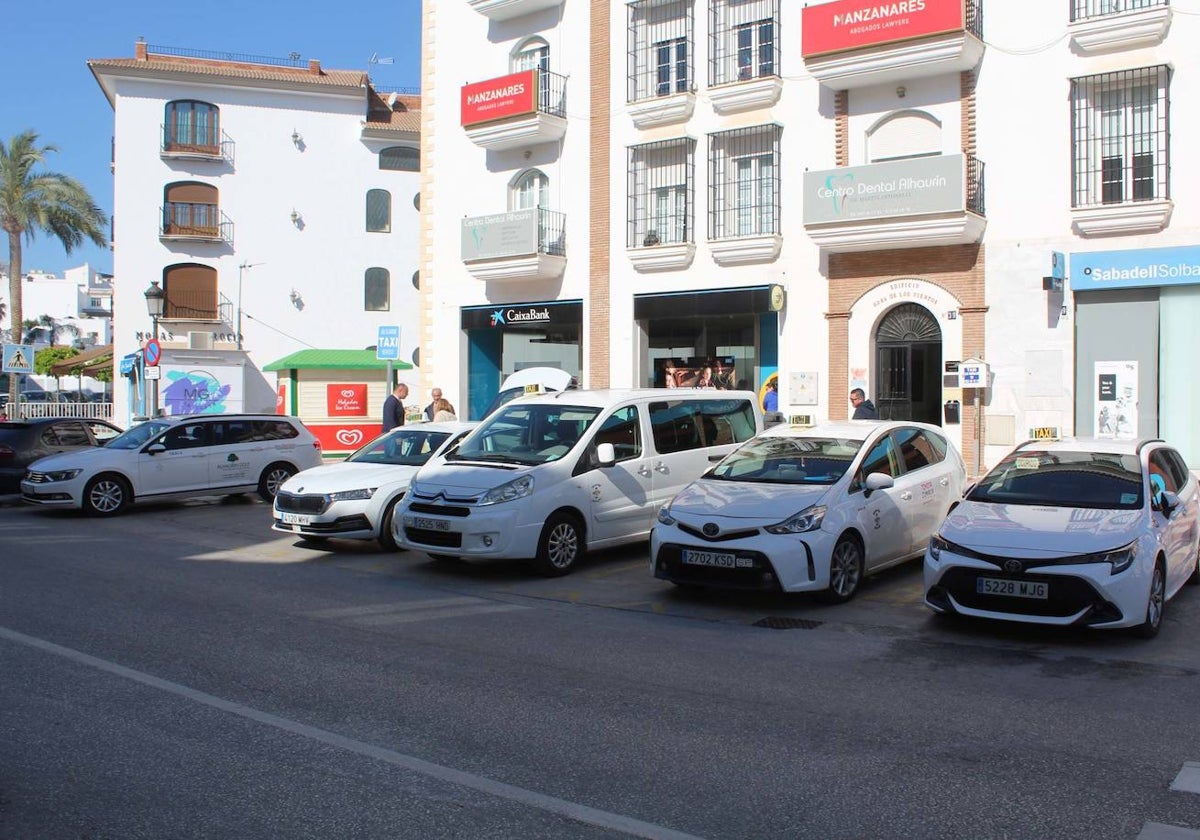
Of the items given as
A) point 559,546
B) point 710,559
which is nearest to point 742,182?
point 559,546

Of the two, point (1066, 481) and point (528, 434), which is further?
point (528, 434)

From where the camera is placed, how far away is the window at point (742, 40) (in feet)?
71.8

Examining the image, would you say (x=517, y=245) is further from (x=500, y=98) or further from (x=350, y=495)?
(x=350, y=495)

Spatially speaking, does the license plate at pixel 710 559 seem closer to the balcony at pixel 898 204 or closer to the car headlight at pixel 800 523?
the car headlight at pixel 800 523

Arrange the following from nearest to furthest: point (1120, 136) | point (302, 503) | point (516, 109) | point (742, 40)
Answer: point (302, 503) → point (1120, 136) → point (742, 40) → point (516, 109)

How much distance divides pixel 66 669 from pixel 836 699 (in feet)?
16.2

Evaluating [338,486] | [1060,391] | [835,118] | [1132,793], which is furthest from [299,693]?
[835,118]

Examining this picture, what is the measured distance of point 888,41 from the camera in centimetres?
1934

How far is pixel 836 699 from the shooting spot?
21.7 ft

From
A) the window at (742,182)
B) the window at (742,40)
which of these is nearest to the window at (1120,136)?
the window at (742,182)

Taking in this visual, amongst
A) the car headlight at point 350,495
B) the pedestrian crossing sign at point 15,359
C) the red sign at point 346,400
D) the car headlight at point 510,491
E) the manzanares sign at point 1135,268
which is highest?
the manzanares sign at point 1135,268

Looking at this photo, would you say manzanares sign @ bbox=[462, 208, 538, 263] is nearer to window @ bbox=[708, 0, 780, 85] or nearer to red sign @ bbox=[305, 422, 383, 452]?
window @ bbox=[708, 0, 780, 85]

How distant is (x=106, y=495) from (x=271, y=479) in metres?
2.62

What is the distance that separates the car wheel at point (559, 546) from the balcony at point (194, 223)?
114 feet
